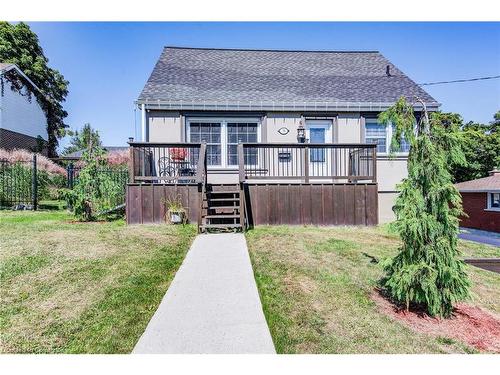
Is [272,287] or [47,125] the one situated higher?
[47,125]

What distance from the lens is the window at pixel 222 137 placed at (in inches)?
408

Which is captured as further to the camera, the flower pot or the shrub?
the shrub

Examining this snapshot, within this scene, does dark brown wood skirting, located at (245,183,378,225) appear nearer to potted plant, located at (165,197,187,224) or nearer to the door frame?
potted plant, located at (165,197,187,224)

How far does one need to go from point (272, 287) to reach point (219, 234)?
288 cm

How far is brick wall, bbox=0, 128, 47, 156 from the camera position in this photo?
18788mm

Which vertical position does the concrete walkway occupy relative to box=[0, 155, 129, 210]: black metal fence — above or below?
below

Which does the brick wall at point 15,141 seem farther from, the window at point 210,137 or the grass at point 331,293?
the grass at point 331,293

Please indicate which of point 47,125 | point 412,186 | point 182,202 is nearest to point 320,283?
point 412,186

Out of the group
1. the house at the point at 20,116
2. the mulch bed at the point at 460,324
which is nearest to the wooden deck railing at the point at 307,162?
the mulch bed at the point at 460,324

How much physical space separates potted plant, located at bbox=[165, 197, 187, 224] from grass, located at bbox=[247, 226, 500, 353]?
1.86 metres

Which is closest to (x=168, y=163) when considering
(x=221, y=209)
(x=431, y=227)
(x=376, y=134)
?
(x=221, y=209)

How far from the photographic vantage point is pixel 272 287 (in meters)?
4.02

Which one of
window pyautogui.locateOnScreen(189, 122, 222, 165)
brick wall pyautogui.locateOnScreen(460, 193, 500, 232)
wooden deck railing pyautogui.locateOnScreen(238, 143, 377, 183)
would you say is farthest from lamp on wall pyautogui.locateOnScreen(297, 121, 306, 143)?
brick wall pyautogui.locateOnScreen(460, 193, 500, 232)
